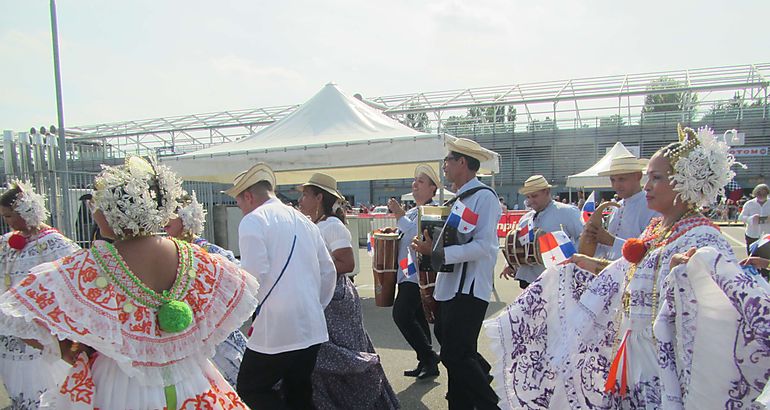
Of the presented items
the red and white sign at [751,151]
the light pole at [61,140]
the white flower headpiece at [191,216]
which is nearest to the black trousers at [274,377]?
the white flower headpiece at [191,216]

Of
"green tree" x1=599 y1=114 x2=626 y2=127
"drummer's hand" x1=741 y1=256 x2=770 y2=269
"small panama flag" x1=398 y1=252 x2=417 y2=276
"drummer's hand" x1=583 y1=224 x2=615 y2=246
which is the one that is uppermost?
"green tree" x1=599 y1=114 x2=626 y2=127

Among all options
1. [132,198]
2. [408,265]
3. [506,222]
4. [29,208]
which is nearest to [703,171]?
[132,198]

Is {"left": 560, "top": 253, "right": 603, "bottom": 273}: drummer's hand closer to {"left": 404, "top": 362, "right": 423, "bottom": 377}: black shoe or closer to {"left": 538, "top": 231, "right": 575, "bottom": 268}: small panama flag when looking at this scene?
{"left": 538, "top": 231, "right": 575, "bottom": 268}: small panama flag

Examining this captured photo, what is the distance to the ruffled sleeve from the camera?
6.38ft

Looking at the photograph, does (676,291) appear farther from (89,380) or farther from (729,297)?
(89,380)

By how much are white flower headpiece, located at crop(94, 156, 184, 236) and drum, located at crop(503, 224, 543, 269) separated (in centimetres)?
367

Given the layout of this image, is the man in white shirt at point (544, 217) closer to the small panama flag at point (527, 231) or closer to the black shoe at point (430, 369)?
the small panama flag at point (527, 231)

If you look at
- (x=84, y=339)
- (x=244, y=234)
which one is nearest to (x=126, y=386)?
(x=84, y=339)

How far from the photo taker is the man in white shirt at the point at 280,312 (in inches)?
117

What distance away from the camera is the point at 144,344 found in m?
2.10

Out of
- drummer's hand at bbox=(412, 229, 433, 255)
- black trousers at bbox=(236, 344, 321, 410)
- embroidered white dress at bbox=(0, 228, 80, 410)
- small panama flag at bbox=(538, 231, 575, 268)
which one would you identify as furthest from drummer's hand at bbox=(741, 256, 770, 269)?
embroidered white dress at bbox=(0, 228, 80, 410)

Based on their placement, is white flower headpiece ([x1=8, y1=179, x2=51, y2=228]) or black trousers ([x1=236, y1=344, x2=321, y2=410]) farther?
white flower headpiece ([x1=8, y1=179, x2=51, y2=228])

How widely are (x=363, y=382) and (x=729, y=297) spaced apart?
2.54 meters

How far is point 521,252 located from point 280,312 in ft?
9.54
